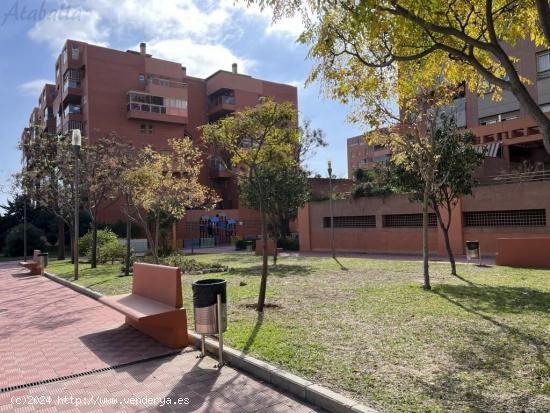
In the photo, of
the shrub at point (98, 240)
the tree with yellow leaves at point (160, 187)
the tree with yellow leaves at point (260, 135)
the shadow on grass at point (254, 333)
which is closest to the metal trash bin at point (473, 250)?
the tree with yellow leaves at point (260, 135)

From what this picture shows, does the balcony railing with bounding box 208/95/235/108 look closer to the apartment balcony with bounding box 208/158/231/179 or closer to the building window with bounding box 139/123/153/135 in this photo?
the apartment balcony with bounding box 208/158/231/179

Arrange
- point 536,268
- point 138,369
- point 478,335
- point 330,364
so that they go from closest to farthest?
1. point 330,364
2. point 138,369
3. point 478,335
4. point 536,268

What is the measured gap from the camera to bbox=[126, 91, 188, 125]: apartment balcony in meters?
45.1

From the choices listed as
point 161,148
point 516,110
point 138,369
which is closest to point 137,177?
point 138,369

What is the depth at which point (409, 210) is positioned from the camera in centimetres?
2366

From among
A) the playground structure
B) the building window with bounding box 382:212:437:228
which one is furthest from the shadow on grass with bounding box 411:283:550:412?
the playground structure

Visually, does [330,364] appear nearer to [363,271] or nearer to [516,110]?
[363,271]

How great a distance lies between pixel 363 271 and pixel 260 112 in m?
7.81

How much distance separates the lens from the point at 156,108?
153ft

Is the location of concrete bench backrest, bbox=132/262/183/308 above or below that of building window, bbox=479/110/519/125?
below

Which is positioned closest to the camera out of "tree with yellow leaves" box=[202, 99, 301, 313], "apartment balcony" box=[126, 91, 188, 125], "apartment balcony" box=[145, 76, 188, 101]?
"tree with yellow leaves" box=[202, 99, 301, 313]

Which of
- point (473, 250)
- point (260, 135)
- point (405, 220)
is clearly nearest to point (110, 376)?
point (260, 135)

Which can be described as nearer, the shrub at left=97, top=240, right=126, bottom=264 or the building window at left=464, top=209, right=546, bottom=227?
the building window at left=464, top=209, right=546, bottom=227

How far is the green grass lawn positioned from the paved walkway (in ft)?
2.16
